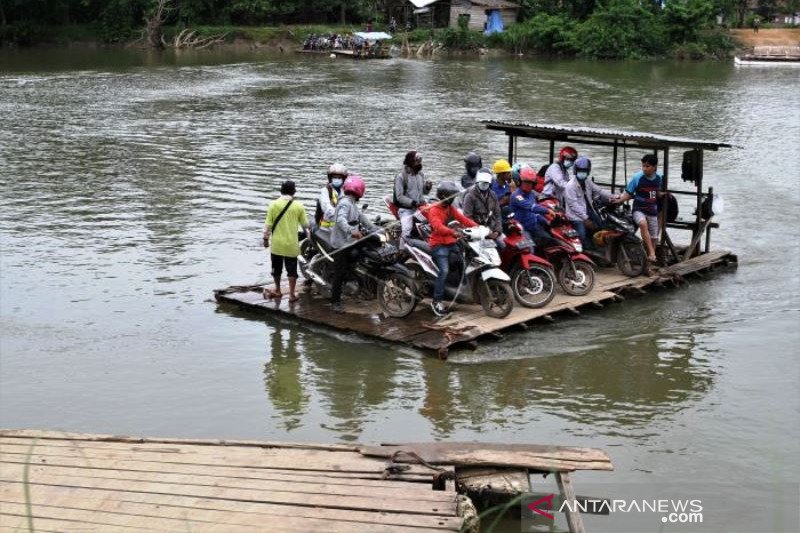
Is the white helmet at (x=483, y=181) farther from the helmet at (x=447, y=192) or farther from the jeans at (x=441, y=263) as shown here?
the jeans at (x=441, y=263)

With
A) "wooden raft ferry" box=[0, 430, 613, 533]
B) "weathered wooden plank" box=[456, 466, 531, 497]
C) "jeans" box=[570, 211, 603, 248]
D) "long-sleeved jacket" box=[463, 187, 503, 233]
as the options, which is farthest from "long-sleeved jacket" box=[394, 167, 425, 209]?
"weathered wooden plank" box=[456, 466, 531, 497]

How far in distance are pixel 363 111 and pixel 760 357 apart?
2364 cm

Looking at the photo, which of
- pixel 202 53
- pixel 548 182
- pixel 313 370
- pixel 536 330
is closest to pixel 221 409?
pixel 313 370

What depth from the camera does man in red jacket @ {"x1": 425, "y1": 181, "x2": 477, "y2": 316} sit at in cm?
1097

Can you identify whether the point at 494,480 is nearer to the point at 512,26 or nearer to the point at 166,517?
the point at 166,517

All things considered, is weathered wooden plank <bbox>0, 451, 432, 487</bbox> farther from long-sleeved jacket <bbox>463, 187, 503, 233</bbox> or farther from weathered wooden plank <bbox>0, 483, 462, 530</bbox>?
long-sleeved jacket <bbox>463, 187, 503, 233</bbox>

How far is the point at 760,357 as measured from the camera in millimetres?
10836

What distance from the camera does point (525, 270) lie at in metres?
11.4

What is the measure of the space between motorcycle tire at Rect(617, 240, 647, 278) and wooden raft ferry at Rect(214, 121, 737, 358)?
11cm

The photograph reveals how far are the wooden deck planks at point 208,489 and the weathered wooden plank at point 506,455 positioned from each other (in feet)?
0.73

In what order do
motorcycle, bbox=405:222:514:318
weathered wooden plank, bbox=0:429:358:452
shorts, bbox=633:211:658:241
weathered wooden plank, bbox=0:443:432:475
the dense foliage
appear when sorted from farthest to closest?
the dense foliage, shorts, bbox=633:211:658:241, motorcycle, bbox=405:222:514:318, weathered wooden plank, bbox=0:429:358:452, weathered wooden plank, bbox=0:443:432:475

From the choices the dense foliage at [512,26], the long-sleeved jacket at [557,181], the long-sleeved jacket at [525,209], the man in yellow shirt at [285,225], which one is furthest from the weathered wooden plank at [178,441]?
the dense foliage at [512,26]

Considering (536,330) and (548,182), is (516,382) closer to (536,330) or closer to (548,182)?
(536,330)

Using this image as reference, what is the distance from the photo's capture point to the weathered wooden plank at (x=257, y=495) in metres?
6.13
